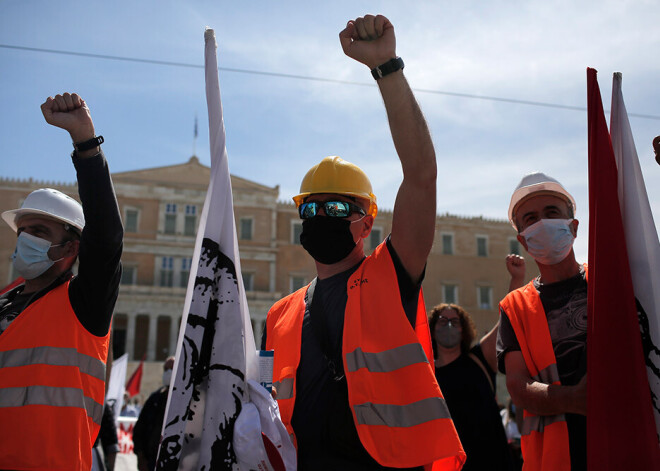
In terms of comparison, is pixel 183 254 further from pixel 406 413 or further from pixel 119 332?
pixel 406 413

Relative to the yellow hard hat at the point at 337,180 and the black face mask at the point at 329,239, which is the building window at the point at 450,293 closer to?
the yellow hard hat at the point at 337,180

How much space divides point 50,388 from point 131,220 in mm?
41553

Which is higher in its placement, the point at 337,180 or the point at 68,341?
the point at 337,180

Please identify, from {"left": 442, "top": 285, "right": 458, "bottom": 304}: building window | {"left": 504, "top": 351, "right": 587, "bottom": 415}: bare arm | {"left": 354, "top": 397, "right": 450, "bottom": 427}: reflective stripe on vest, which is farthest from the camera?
{"left": 442, "top": 285, "right": 458, "bottom": 304}: building window

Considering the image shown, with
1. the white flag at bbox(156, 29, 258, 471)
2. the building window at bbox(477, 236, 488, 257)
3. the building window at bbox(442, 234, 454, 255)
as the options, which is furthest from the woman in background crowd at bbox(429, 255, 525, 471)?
the building window at bbox(477, 236, 488, 257)

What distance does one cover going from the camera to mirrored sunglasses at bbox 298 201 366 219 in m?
2.62

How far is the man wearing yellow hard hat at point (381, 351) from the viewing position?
6.95 ft

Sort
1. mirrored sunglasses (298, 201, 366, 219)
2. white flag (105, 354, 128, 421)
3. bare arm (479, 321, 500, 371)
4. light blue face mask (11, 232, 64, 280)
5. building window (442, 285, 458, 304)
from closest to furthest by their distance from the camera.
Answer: mirrored sunglasses (298, 201, 366, 219)
light blue face mask (11, 232, 64, 280)
bare arm (479, 321, 500, 371)
white flag (105, 354, 128, 421)
building window (442, 285, 458, 304)

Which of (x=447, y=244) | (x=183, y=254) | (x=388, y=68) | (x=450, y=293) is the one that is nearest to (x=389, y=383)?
(x=388, y=68)

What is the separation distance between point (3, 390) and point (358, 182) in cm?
169

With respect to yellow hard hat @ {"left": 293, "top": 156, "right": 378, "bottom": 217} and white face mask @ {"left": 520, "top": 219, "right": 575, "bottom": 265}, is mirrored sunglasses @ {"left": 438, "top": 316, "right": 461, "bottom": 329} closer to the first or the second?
white face mask @ {"left": 520, "top": 219, "right": 575, "bottom": 265}

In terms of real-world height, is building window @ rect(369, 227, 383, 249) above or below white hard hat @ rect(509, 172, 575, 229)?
above

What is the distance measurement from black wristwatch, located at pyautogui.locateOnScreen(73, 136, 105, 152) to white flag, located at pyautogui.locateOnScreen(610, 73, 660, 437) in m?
2.18

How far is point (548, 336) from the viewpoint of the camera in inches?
111
